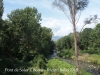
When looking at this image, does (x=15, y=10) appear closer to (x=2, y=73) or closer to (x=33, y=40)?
(x=33, y=40)

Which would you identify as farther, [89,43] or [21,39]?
[89,43]

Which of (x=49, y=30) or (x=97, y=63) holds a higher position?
(x=49, y=30)

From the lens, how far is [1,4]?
81.8 feet

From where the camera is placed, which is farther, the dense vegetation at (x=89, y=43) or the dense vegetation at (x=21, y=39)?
the dense vegetation at (x=89, y=43)

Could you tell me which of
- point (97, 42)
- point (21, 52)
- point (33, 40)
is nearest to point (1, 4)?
point (21, 52)

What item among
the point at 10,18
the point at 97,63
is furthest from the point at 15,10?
the point at 97,63

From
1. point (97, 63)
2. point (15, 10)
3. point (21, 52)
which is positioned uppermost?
point (15, 10)

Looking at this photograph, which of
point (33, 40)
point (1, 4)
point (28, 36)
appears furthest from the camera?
point (33, 40)

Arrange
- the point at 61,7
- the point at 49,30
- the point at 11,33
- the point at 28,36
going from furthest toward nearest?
the point at 49,30
the point at 28,36
the point at 11,33
the point at 61,7

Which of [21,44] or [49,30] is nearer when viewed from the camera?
[21,44]

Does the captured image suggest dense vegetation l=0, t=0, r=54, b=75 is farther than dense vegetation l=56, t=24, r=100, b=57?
No

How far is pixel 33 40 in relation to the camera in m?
46.6

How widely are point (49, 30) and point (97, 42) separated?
22.5m

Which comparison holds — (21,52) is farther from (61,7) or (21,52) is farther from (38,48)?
(61,7)
